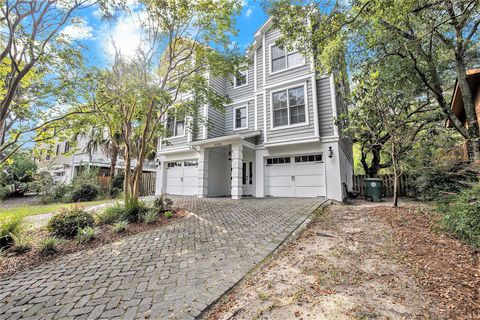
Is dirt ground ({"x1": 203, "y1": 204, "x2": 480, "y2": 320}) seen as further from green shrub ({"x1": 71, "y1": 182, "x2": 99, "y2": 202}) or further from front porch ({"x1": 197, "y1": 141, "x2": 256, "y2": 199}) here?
green shrub ({"x1": 71, "y1": 182, "x2": 99, "y2": 202})

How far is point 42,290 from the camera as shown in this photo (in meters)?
2.88

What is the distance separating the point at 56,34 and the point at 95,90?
4.96 feet

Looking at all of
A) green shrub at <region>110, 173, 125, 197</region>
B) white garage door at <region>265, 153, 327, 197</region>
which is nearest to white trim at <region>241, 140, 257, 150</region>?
white garage door at <region>265, 153, 327, 197</region>

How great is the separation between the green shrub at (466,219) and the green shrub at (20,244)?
8.70 metres

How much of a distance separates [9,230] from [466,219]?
31.4 feet

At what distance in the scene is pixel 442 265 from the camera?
319 centimetres

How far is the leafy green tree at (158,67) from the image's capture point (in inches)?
262

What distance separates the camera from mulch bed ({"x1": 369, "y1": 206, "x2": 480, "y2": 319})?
7.64 ft

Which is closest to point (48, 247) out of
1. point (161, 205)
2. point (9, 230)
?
point (9, 230)

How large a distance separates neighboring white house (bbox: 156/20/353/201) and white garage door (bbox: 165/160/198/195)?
64mm

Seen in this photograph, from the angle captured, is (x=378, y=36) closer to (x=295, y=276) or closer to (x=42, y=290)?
(x=295, y=276)

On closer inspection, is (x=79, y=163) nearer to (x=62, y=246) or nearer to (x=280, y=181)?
(x=62, y=246)

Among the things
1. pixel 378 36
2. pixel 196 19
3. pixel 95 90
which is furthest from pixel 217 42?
pixel 378 36

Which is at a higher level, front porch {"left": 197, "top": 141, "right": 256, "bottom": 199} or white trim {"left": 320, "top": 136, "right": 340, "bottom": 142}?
white trim {"left": 320, "top": 136, "right": 340, "bottom": 142}
